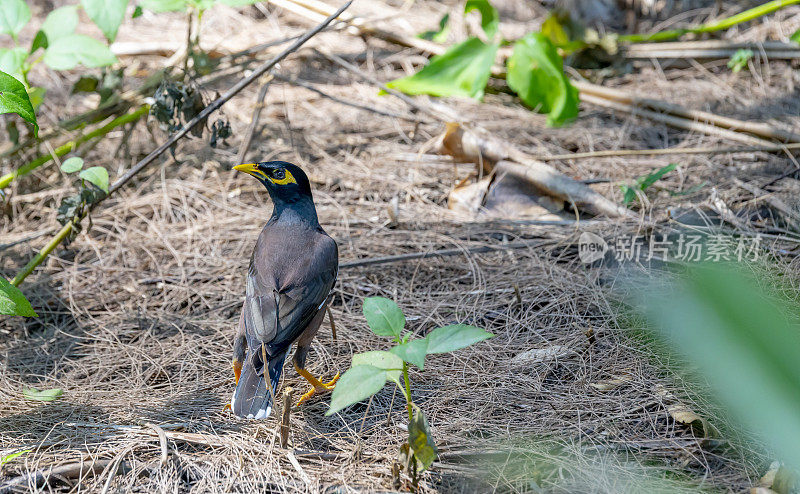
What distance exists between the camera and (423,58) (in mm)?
7238

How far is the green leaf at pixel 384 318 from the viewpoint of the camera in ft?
9.11

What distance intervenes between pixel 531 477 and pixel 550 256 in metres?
2.11

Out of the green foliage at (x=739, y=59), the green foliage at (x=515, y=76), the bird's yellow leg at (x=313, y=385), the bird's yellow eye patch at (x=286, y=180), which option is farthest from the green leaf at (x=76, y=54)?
the green foliage at (x=739, y=59)

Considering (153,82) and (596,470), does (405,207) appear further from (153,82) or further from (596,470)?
(596,470)

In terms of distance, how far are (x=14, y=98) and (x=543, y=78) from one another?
14.2 feet

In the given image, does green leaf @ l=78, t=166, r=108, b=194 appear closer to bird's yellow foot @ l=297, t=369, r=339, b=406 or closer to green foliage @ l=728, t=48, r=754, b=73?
bird's yellow foot @ l=297, t=369, r=339, b=406

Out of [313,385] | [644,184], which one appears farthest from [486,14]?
[313,385]

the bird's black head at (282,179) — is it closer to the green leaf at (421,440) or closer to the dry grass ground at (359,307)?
the dry grass ground at (359,307)

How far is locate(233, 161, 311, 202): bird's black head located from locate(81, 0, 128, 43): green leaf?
3.89ft

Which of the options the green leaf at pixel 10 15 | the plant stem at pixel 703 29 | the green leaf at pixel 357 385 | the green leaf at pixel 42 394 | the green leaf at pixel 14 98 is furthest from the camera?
the plant stem at pixel 703 29

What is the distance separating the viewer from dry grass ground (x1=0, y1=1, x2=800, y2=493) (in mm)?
2965

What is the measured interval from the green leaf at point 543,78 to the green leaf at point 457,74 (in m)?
0.25

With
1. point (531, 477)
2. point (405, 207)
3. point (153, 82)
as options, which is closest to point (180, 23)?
point (153, 82)

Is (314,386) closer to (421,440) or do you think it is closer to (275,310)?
(275,310)
